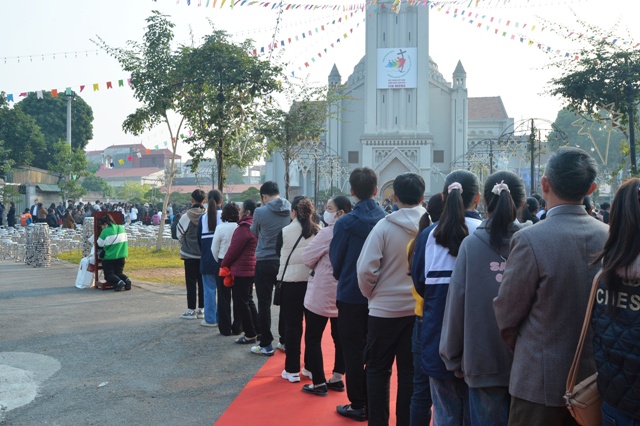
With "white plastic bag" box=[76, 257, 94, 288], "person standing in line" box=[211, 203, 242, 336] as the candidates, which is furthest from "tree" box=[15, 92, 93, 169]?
"person standing in line" box=[211, 203, 242, 336]

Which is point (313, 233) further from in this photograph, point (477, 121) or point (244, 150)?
point (477, 121)

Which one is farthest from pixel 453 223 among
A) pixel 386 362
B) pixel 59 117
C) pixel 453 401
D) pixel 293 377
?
pixel 59 117

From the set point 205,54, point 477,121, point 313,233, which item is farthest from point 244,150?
point 477,121

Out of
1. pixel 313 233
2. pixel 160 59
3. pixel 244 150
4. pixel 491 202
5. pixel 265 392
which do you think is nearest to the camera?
pixel 491 202

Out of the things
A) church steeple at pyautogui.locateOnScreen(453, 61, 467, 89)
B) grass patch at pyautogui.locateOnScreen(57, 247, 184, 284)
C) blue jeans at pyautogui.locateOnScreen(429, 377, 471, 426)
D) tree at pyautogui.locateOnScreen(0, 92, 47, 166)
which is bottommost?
grass patch at pyautogui.locateOnScreen(57, 247, 184, 284)

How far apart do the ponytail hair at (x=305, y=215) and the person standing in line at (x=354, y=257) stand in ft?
4.56

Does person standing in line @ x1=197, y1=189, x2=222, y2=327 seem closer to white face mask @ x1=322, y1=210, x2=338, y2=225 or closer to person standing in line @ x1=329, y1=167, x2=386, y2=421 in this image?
white face mask @ x1=322, y1=210, x2=338, y2=225

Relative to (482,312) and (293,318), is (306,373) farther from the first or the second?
(482,312)

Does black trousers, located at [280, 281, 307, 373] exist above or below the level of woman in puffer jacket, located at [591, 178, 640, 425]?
below

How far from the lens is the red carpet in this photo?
18.7 feet

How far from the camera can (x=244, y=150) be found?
2164 centimetres

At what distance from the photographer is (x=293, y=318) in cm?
684

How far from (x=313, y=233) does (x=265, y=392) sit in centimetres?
162

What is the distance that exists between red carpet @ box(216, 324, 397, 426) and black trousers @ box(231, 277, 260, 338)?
1430mm
